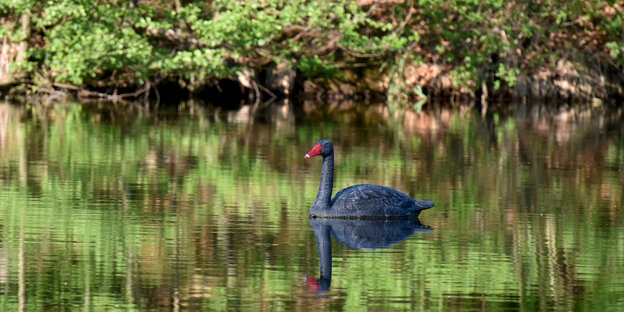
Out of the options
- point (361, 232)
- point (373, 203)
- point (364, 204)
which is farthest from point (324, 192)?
point (361, 232)

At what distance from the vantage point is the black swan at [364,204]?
15.0 meters

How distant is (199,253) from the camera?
12.4 meters

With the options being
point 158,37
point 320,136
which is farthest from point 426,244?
point 158,37

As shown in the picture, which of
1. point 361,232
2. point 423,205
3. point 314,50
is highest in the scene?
point 314,50

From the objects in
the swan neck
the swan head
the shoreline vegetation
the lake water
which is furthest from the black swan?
the shoreline vegetation

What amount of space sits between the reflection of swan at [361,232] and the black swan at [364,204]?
0.28 ft

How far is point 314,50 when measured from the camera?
41656mm

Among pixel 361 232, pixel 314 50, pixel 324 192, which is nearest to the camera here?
pixel 361 232

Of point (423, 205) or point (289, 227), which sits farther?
point (423, 205)

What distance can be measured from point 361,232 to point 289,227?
2.66 ft

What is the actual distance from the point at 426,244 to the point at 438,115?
2489 centimetres

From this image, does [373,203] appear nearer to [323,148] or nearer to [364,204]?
[364,204]

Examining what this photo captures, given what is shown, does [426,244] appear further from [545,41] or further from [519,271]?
[545,41]

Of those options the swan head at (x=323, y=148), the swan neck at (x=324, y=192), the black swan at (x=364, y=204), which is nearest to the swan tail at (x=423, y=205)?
the black swan at (x=364, y=204)
